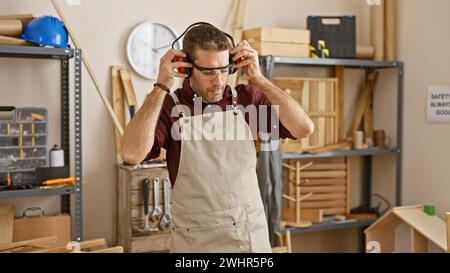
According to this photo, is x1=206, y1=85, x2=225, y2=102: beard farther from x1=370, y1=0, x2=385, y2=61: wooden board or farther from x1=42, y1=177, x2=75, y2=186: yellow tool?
x1=370, y1=0, x2=385, y2=61: wooden board

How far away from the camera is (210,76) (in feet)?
4.35

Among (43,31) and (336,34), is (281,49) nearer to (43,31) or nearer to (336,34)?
(336,34)

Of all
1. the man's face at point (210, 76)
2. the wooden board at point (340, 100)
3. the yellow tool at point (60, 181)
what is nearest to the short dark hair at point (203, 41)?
the man's face at point (210, 76)

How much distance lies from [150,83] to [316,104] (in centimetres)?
95

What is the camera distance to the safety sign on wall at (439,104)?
288 cm

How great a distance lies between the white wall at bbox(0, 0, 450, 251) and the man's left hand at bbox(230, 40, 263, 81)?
1.60 m

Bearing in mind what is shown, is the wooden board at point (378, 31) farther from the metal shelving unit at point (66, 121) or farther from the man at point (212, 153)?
the man at point (212, 153)

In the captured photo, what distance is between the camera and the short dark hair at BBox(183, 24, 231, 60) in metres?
1.28

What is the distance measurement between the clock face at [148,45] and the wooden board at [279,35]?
40 cm

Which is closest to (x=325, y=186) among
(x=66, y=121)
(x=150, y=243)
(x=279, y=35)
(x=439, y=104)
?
(x=439, y=104)

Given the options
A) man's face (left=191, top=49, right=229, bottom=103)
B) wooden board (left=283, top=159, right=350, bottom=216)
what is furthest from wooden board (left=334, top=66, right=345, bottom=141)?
man's face (left=191, top=49, right=229, bottom=103)

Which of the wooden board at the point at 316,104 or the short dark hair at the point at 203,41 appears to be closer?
the short dark hair at the point at 203,41
